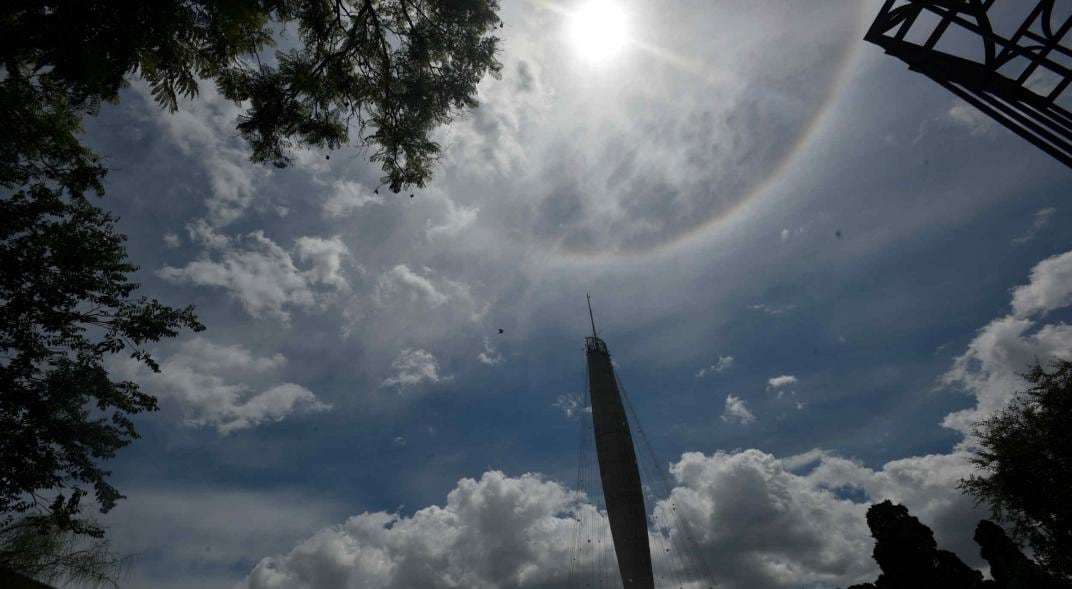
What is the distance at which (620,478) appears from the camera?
51.5 metres

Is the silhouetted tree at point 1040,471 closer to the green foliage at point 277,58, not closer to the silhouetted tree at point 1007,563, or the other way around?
the silhouetted tree at point 1007,563

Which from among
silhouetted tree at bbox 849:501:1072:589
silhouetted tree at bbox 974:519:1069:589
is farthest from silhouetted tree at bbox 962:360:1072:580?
silhouetted tree at bbox 849:501:1072:589

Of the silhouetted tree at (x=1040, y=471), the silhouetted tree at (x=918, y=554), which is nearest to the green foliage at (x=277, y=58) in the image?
the silhouetted tree at (x=1040, y=471)

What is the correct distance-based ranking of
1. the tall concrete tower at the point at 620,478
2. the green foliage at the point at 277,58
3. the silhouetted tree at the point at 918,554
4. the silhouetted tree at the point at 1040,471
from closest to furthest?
1. the green foliage at the point at 277,58
2. the silhouetted tree at the point at 1040,471
3. the silhouetted tree at the point at 918,554
4. the tall concrete tower at the point at 620,478

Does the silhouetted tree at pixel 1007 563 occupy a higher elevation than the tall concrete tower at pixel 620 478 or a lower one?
lower

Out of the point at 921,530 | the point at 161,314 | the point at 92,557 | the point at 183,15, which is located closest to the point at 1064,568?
the point at 921,530

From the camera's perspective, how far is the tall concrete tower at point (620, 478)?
4866 centimetres

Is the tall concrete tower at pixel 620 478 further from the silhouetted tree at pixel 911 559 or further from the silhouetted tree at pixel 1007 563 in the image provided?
the silhouetted tree at pixel 1007 563

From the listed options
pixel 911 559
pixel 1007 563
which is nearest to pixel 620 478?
pixel 911 559

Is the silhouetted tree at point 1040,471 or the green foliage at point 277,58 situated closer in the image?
the green foliage at point 277,58

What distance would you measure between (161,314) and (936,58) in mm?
19972

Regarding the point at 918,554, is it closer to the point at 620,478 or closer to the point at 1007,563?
the point at 1007,563

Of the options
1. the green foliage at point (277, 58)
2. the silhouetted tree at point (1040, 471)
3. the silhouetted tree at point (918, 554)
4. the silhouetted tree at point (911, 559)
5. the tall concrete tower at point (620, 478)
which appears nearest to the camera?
the green foliage at point (277, 58)

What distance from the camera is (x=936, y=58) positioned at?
23.1 feet
